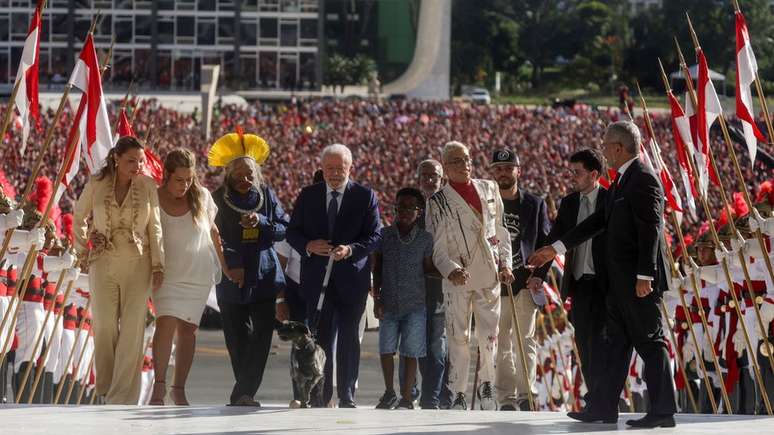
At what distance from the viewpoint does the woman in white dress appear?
32.8 feet

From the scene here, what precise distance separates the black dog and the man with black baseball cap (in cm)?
153

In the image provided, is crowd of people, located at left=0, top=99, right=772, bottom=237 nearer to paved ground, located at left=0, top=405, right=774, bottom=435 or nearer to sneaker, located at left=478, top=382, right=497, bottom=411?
sneaker, located at left=478, top=382, right=497, bottom=411

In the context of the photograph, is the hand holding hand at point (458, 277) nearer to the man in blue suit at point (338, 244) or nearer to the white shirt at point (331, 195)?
the man in blue suit at point (338, 244)

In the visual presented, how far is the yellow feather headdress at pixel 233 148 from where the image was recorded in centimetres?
1038

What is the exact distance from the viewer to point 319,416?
898cm

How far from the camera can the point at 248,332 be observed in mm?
10539

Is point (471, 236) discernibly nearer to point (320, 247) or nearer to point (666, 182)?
point (320, 247)

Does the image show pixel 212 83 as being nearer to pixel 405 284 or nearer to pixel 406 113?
pixel 406 113

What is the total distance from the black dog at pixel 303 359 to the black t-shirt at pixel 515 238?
165 cm

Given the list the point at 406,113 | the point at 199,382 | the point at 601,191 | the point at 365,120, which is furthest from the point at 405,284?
Answer: the point at 406,113

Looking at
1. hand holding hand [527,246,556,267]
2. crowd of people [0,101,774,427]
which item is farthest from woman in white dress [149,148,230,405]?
hand holding hand [527,246,556,267]

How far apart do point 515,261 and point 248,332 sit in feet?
5.38

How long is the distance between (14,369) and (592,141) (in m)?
37.6

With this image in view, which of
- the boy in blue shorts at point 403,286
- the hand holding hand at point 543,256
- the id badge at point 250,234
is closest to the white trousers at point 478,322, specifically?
the boy in blue shorts at point 403,286
